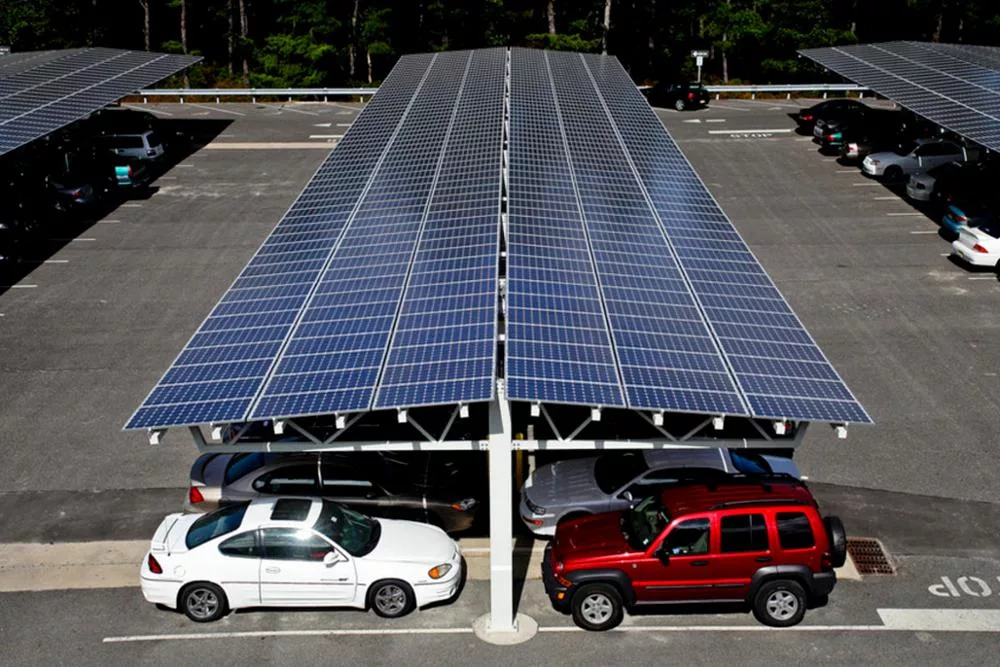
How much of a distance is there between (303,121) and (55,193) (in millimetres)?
15480

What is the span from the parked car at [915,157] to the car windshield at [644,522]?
2485cm

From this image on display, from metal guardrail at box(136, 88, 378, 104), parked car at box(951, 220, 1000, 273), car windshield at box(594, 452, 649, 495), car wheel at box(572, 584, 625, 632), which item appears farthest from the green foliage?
car wheel at box(572, 584, 625, 632)

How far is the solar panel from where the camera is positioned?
13336 millimetres

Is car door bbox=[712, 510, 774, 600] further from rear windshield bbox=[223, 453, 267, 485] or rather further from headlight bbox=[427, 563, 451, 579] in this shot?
rear windshield bbox=[223, 453, 267, 485]

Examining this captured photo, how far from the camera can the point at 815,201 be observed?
33.6m

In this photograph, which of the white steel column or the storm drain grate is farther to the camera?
the storm drain grate

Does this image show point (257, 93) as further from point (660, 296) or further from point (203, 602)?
point (203, 602)

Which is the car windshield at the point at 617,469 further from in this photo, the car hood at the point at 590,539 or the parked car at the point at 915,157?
the parked car at the point at 915,157

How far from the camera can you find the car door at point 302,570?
1395 centimetres

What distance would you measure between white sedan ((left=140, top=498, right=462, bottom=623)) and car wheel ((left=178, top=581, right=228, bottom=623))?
0.05ft

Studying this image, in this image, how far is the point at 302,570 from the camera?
13953mm

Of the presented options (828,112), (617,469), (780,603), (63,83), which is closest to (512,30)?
(828,112)

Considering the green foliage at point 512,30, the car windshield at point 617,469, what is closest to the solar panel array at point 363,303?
the car windshield at point 617,469

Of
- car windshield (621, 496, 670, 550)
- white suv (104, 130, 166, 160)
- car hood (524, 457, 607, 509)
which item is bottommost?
car hood (524, 457, 607, 509)
